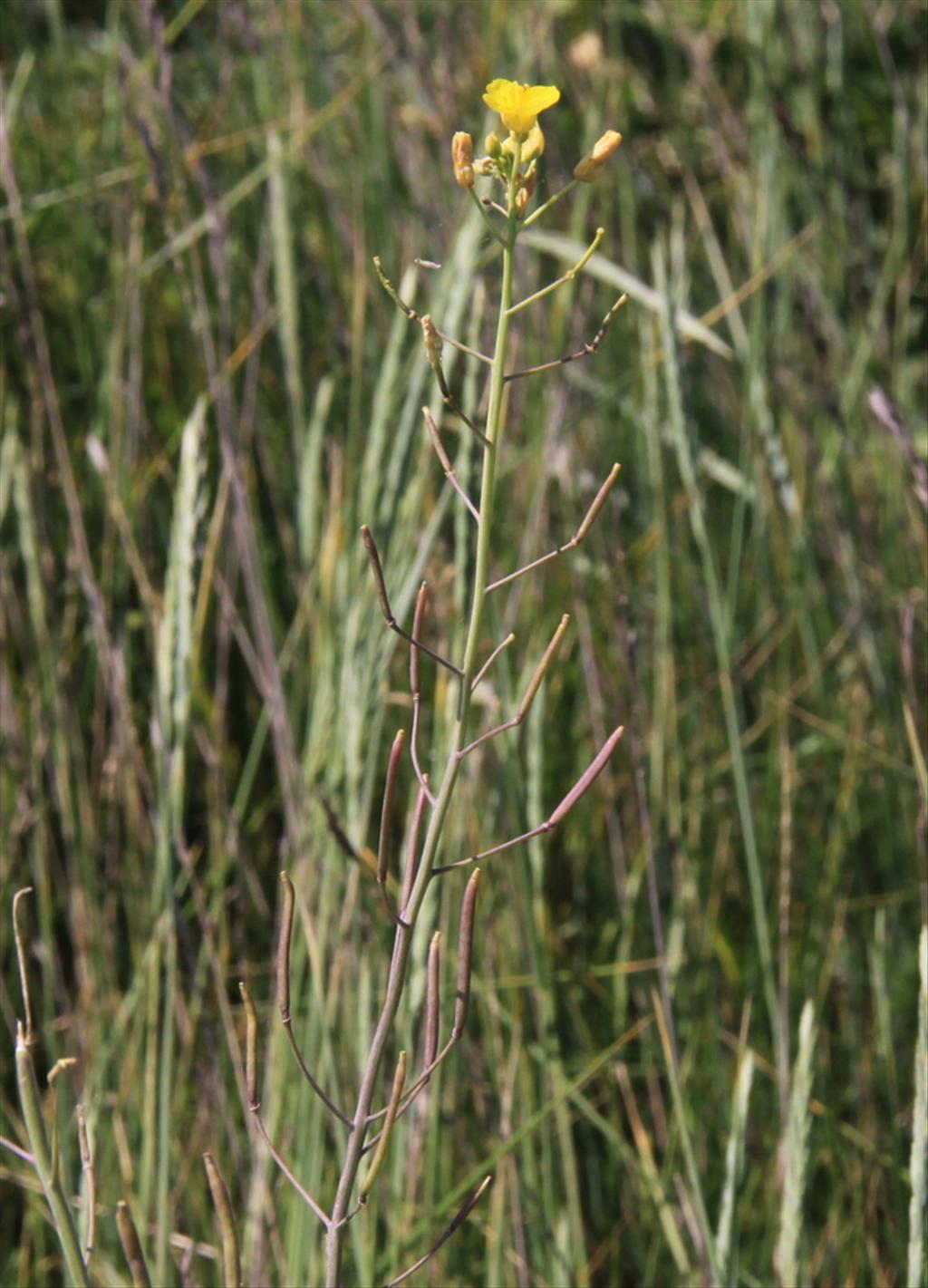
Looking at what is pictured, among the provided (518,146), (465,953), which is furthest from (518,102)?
(465,953)

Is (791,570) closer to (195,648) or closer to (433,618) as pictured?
(433,618)

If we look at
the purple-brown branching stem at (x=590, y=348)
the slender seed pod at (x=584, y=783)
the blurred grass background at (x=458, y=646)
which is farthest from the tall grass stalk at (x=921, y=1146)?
the purple-brown branching stem at (x=590, y=348)

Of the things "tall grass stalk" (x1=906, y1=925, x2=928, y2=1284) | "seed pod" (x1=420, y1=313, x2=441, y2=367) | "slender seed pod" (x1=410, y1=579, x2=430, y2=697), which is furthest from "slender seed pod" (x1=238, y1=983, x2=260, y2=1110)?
"tall grass stalk" (x1=906, y1=925, x2=928, y2=1284)

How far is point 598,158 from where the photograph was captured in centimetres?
50

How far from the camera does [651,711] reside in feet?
4.33

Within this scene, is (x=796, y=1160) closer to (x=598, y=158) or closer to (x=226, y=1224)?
(x=226, y=1224)

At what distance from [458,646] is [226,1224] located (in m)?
0.52

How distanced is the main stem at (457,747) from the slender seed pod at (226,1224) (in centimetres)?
4

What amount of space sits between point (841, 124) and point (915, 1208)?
47.8 inches

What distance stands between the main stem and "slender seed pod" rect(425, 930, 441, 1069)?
0.01 metres

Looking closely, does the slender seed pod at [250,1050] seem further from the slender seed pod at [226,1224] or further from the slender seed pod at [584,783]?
Result: the slender seed pod at [584,783]

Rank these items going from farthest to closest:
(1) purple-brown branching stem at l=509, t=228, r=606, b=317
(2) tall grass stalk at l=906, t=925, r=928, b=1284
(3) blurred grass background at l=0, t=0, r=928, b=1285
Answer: (3) blurred grass background at l=0, t=0, r=928, b=1285 → (2) tall grass stalk at l=906, t=925, r=928, b=1284 → (1) purple-brown branching stem at l=509, t=228, r=606, b=317

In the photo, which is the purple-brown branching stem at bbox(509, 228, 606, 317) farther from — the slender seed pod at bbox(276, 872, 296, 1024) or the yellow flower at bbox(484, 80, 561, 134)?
the slender seed pod at bbox(276, 872, 296, 1024)

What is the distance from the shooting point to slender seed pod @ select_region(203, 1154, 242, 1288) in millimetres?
549
